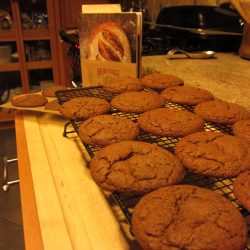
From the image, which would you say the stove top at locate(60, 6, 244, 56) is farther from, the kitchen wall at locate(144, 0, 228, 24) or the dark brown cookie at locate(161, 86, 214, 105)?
the dark brown cookie at locate(161, 86, 214, 105)

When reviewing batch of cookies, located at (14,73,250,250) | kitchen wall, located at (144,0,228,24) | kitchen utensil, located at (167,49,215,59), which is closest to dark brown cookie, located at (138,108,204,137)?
batch of cookies, located at (14,73,250,250)

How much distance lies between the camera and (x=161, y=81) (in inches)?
47.5

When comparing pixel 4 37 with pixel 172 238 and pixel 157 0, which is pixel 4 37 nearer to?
pixel 157 0

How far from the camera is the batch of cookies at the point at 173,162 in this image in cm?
49

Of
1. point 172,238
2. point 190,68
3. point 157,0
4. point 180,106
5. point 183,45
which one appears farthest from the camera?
point 157,0

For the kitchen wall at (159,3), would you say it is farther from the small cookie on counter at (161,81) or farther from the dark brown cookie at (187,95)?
the dark brown cookie at (187,95)

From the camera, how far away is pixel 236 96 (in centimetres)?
109

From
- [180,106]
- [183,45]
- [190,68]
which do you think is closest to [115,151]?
[180,106]

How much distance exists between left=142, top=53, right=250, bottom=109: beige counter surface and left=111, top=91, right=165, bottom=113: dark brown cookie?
261mm

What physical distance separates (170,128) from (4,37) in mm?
2269

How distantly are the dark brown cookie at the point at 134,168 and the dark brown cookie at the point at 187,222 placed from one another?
1.8 inches

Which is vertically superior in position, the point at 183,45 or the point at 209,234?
the point at 183,45

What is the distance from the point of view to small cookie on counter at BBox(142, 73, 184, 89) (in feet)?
3.88

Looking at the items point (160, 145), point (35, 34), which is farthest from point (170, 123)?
point (35, 34)
